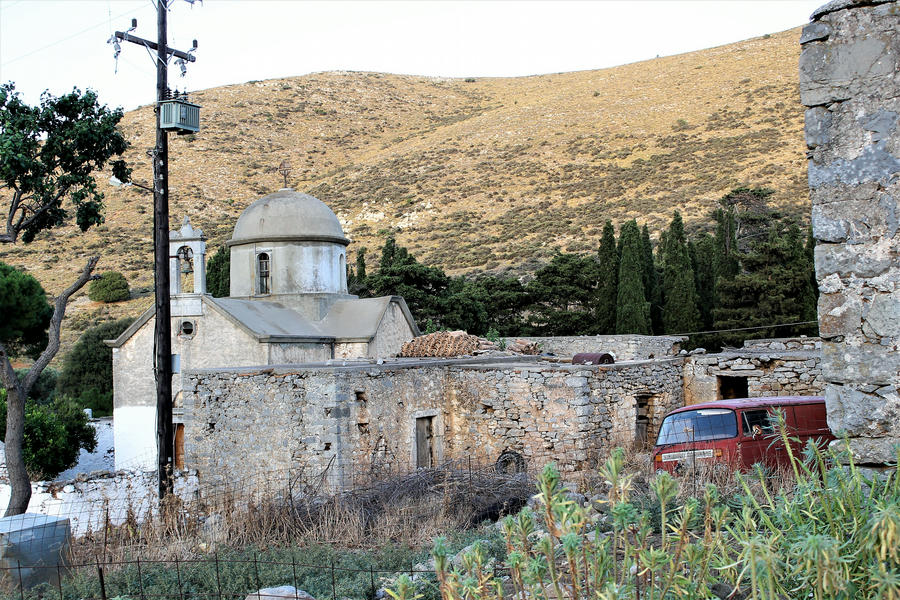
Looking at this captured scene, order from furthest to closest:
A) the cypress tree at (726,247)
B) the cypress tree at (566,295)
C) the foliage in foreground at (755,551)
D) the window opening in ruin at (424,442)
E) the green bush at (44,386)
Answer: the green bush at (44,386), the cypress tree at (566,295), the cypress tree at (726,247), the window opening in ruin at (424,442), the foliage in foreground at (755,551)

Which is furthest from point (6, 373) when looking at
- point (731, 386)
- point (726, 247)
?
point (726, 247)

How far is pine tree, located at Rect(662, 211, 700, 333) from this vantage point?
98.0 ft

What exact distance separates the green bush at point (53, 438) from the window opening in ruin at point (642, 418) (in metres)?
14.8

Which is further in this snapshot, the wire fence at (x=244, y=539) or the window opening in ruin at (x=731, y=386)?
the window opening in ruin at (x=731, y=386)

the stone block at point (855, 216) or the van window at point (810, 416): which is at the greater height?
the stone block at point (855, 216)

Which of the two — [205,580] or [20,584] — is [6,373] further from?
[205,580]

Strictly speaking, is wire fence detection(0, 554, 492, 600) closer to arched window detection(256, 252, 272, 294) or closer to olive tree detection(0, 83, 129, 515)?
olive tree detection(0, 83, 129, 515)

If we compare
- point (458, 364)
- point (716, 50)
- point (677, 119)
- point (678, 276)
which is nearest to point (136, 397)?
point (458, 364)

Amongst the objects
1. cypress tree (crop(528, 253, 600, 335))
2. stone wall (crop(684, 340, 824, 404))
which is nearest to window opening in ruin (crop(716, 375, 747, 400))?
stone wall (crop(684, 340, 824, 404))

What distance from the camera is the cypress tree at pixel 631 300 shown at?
29.6 m

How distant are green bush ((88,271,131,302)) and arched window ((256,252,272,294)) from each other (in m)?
26.1

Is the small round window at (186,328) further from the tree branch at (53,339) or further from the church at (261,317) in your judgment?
the tree branch at (53,339)

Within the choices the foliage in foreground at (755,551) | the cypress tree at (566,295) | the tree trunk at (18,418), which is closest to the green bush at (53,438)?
the tree trunk at (18,418)

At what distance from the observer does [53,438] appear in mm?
23000
